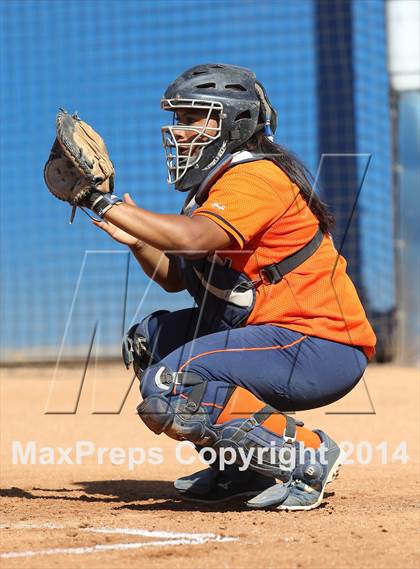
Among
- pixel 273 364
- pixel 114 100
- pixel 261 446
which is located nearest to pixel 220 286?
pixel 273 364

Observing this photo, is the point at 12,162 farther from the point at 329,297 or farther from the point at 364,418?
the point at 329,297

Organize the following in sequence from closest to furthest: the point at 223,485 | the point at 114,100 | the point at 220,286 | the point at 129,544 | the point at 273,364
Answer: the point at 129,544, the point at 273,364, the point at 220,286, the point at 223,485, the point at 114,100

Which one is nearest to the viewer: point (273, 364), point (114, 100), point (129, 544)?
point (129, 544)

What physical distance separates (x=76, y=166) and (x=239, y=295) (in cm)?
76

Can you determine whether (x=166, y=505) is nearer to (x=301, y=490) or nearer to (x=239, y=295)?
(x=301, y=490)

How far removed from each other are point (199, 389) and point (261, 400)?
0.87 ft

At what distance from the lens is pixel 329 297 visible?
3.72 m

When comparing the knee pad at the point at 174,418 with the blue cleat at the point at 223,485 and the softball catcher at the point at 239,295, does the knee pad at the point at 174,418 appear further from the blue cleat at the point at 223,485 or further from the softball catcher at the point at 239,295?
the blue cleat at the point at 223,485

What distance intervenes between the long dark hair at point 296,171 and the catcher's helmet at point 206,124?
6 cm

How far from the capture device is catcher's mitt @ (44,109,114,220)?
3.54m

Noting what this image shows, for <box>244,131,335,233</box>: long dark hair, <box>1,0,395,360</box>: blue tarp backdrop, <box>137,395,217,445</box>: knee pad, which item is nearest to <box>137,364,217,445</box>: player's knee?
<box>137,395,217,445</box>: knee pad

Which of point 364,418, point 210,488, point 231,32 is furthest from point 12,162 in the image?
point 210,488

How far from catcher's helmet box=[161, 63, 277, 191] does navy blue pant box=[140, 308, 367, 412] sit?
640 mm

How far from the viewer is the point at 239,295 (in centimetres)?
378
